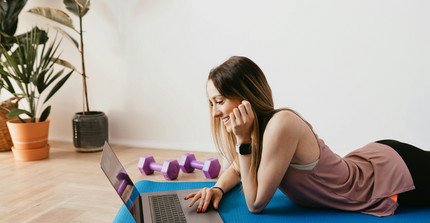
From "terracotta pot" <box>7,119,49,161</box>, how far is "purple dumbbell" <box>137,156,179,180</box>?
1.06m

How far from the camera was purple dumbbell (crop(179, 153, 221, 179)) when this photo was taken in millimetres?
2334

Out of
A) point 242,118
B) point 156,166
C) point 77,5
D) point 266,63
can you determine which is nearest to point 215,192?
point 242,118

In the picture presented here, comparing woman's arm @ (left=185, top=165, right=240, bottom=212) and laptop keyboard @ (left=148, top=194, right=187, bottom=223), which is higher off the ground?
woman's arm @ (left=185, top=165, right=240, bottom=212)

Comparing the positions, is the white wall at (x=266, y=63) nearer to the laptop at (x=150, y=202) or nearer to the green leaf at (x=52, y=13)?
the green leaf at (x=52, y=13)

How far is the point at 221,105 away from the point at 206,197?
0.38 m

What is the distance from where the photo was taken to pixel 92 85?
3.54 m

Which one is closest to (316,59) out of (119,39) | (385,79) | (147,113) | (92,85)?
(385,79)

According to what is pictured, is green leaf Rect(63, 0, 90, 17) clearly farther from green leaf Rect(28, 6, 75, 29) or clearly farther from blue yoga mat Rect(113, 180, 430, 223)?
blue yoga mat Rect(113, 180, 430, 223)

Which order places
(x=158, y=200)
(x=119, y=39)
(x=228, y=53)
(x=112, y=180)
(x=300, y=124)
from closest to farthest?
1. (x=112, y=180)
2. (x=300, y=124)
3. (x=158, y=200)
4. (x=228, y=53)
5. (x=119, y=39)

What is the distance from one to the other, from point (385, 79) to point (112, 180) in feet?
7.68

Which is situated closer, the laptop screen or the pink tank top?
the laptop screen

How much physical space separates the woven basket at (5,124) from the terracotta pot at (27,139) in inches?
10.8

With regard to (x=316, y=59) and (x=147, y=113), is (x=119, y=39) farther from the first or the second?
(x=316, y=59)

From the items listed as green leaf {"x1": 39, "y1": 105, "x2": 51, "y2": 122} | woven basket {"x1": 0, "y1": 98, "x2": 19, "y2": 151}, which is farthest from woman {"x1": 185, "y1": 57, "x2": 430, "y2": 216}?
woven basket {"x1": 0, "y1": 98, "x2": 19, "y2": 151}
